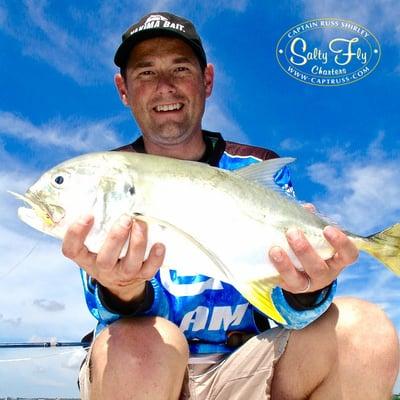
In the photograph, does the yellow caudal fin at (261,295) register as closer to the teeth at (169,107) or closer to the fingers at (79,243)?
the fingers at (79,243)

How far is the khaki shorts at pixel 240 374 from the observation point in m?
3.66

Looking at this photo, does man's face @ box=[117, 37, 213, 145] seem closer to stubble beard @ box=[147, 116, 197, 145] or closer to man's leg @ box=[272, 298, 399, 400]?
stubble beard @ box=[147, 116, 197, 145]

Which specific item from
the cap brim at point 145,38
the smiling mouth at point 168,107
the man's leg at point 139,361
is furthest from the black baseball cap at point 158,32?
the man's leg at point 139,361

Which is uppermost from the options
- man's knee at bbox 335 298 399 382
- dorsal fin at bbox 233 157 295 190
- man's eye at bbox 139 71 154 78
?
man's eye at bbox 139 71 154 78

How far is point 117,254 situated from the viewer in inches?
121

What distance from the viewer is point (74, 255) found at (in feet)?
10.3

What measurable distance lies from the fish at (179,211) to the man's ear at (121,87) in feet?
6.55

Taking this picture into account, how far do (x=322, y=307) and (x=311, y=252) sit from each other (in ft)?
1.62

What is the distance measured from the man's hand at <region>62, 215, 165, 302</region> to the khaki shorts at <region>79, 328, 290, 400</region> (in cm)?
76

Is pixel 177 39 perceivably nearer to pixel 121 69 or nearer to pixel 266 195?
pixel 121 69

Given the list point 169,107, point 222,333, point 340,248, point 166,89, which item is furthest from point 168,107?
point 340,248

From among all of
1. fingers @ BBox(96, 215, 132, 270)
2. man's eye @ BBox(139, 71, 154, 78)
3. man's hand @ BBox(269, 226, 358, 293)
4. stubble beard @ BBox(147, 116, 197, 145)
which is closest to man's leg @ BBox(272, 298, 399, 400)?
man's hand @ BBox(269, 226, 358, 293)

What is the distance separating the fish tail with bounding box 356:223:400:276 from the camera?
3463 millimetres

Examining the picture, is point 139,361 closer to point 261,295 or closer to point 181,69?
point 261,295
